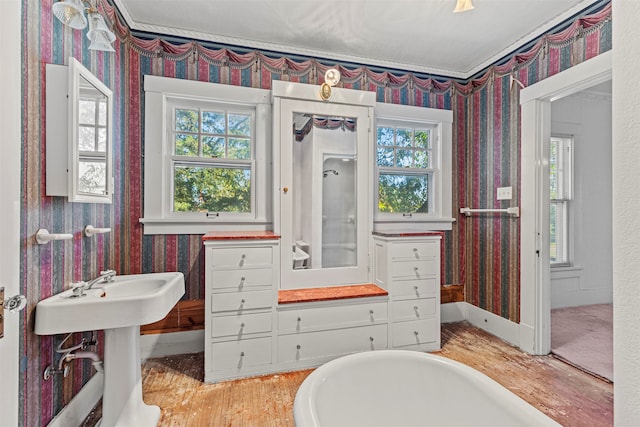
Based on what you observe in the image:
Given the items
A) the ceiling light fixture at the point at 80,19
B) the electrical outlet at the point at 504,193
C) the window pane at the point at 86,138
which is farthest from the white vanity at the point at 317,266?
the ceiling light fixture at the point at 80,19

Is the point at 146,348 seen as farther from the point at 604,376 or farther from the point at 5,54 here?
the point at 604,376

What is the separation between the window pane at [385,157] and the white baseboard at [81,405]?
2854 mm

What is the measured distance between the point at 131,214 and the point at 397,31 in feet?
8.83

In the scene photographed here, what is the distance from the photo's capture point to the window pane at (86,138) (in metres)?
1.67

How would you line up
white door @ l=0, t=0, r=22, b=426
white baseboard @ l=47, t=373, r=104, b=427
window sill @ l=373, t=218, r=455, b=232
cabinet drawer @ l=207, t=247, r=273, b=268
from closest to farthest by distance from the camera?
white door @ l=0, t=0, r=22, b=426, white baseboard @ l=47, t=373, r=104, b=427, cabinet drawer @ l=207, t=247, r=273, b=268, window sill @ l=373, t=218, r=455, b=232

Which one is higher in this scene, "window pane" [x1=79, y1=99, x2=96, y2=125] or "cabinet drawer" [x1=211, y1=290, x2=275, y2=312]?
"window pane" [x1=79, y1=99, x2=96, y2=125]

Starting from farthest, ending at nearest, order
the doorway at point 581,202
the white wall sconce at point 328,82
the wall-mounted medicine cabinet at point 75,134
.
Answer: the doorway at point 581,202
the white wall sconce at point 328,82
the wall-mounted medicine cabinet at point 75,134

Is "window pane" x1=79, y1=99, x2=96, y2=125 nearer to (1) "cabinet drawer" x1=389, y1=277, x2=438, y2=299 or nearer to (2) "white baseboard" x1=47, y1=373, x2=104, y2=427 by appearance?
(2) "white baseboard" x1=47, y1=373, x2=104, y2=427

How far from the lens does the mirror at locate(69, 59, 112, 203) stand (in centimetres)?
155

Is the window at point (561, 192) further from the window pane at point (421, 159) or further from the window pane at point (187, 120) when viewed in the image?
the window pane at point (187, 120)

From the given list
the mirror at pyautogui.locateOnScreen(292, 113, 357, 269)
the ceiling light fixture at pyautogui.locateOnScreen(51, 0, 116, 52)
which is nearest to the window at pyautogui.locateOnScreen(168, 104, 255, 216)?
the mirror at pyautogui.locateOnScreen(292, 113, 357, 269)

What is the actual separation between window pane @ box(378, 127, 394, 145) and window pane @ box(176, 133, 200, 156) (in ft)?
5.79

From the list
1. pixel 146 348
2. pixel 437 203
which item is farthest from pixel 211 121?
pixel 437 203

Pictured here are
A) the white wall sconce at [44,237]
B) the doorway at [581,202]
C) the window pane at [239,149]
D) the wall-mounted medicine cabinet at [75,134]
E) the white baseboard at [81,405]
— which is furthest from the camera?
the doorway at [581,202]
